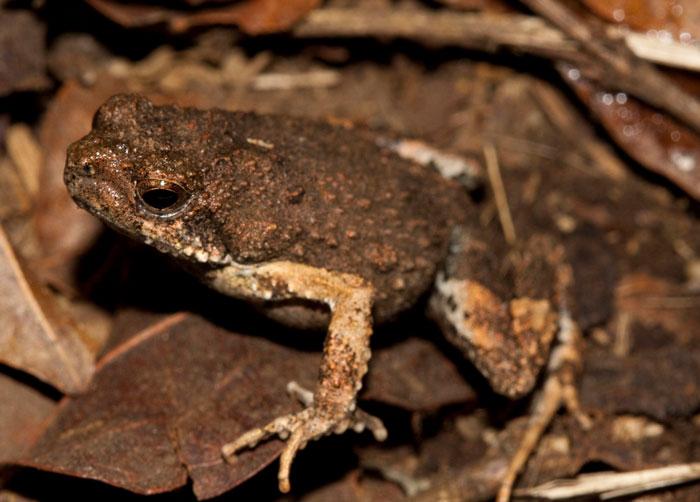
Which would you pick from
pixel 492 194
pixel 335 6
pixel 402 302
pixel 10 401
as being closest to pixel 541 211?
pixel 492 194

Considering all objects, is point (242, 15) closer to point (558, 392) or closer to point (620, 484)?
point (558, 392)

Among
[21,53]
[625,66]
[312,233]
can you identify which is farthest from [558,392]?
[21,53]

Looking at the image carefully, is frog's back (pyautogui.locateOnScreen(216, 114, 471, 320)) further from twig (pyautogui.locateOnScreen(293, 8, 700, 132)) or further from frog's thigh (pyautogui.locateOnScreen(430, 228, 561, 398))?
twig (pyautogui.locateOnScreen(293, 8, 700, 132))

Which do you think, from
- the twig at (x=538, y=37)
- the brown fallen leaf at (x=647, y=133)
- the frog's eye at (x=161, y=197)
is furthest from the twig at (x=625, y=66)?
the frog's eye at (x=161, y=197)

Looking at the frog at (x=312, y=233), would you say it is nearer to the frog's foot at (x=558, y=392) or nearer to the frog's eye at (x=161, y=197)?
the frog's eye at (x=161, y=197)

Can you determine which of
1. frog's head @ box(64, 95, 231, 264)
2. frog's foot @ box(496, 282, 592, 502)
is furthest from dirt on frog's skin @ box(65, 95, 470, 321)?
frog's foot @ box(496, 282, 592, 502)
